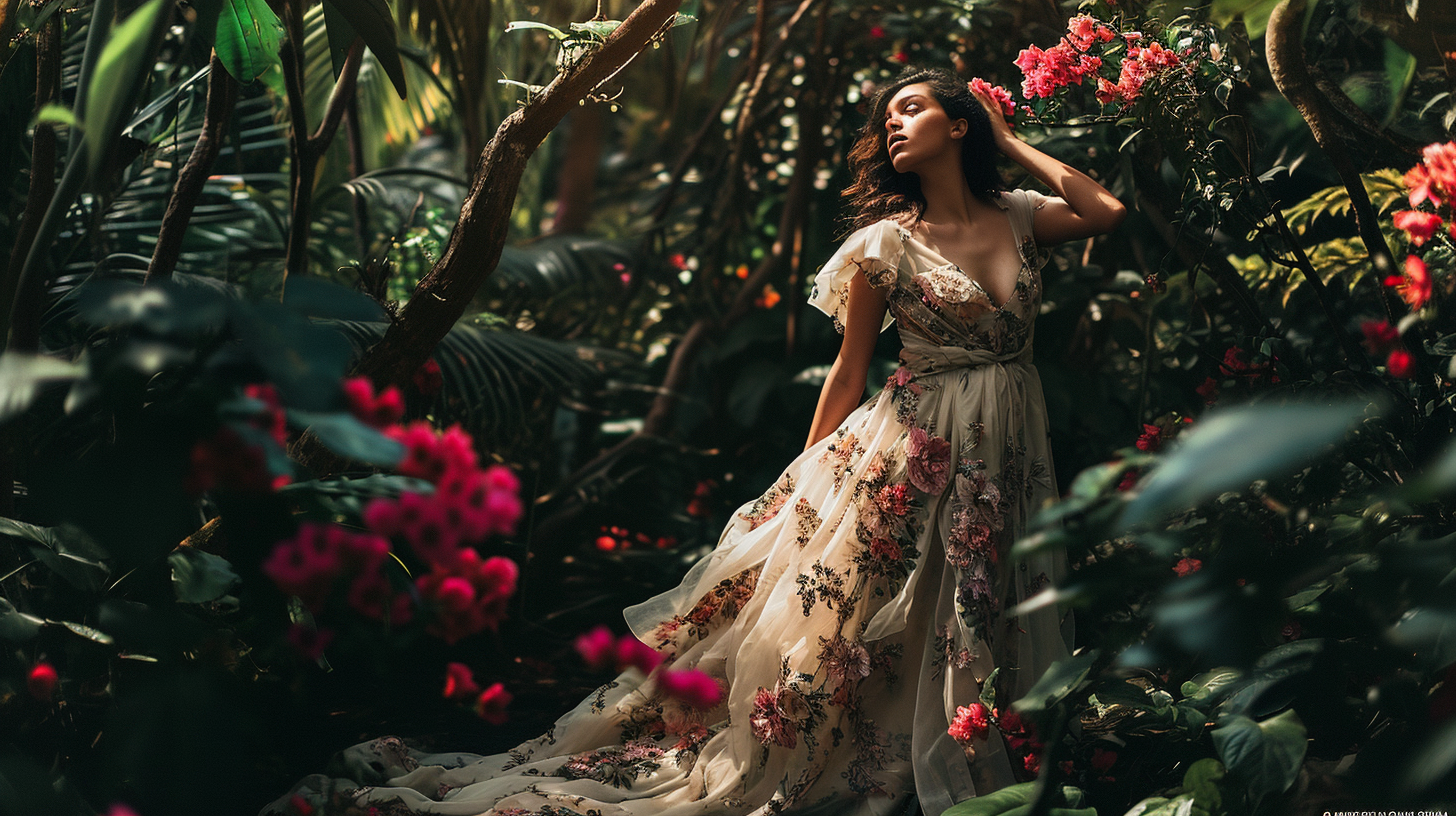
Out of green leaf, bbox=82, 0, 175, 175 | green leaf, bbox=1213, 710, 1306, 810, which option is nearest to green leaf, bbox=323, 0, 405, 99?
green leaf, bbox=82, 0, 175, 175

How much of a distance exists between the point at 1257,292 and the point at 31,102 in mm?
2709

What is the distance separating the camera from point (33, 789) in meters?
0.98

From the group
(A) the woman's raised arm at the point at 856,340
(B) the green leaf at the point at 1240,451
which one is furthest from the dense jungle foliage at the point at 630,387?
(A) the woman's raised arm at the point at 856,340

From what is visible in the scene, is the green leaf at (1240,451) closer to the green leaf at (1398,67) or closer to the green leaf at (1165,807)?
the green leaf at (1165,807)

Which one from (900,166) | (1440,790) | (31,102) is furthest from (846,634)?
(31,102)

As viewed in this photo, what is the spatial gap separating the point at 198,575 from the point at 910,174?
1.35 meters

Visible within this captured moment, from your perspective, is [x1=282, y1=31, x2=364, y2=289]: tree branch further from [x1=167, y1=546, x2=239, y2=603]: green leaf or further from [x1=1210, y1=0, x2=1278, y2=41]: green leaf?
[x1=1210, y1=0, x2=1278, y2=41]: green leaf

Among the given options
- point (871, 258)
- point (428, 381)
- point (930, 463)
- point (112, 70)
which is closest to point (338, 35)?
point (428, 381)

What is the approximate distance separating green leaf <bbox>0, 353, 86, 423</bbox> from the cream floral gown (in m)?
1.02

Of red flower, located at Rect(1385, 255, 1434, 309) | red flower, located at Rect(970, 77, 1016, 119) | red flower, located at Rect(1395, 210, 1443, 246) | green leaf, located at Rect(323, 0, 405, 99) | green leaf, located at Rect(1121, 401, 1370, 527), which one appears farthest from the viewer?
red flower, located at Rect(970, 77, 1016, 119)

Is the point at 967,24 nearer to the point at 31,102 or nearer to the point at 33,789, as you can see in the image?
the point at 31,102

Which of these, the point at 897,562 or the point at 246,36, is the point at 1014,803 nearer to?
the point at 897,562

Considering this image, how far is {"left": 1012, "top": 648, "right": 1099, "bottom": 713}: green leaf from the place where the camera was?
118cm

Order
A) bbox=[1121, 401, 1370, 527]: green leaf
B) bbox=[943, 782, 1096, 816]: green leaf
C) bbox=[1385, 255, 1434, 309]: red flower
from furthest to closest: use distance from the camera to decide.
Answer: bbox=[943, 782, 1096, 816]: green leaf, bbox=[1385, 255, 1434, 309]: red flower, bbox=[1121, 401, 1370, 527]: green leaf
